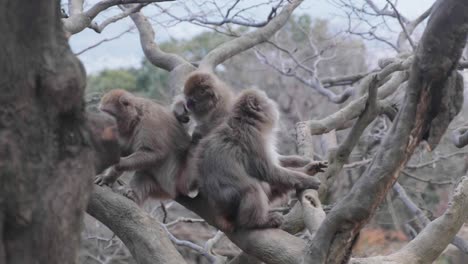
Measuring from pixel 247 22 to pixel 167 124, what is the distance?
2.49 metres

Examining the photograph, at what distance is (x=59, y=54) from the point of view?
2.83m

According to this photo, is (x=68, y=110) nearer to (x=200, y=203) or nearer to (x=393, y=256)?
(x=393, y=256)

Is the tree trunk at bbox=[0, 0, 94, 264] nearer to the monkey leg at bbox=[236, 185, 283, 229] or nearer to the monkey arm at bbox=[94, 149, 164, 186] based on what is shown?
the monkey leg at bbox=[236, 185, 283, 229]

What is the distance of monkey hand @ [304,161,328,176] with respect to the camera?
5.40 meters

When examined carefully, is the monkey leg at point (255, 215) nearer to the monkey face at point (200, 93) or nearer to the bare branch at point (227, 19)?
the monkey face at point (200, 93)

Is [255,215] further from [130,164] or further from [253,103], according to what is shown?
[130,164]

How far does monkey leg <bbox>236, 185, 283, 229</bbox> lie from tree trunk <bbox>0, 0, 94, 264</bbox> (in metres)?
2.14

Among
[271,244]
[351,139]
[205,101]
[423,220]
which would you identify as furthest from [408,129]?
[423,220]

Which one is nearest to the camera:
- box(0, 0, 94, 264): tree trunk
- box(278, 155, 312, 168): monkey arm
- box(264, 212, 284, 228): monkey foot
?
box(0, 0, 94, 264): tree trunk

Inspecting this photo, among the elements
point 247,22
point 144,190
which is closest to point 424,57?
point 144,190

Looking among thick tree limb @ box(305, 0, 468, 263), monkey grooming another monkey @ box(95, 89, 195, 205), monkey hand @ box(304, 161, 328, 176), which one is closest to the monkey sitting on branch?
monkey grooming another monkey @ box(95, 89, 195, 205)

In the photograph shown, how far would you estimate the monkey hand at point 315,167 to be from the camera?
540 centimetres

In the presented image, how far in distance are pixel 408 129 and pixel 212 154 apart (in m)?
2.34

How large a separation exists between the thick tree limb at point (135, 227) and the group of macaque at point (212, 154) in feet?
1.13
